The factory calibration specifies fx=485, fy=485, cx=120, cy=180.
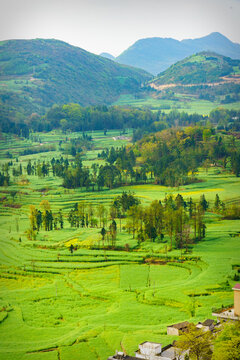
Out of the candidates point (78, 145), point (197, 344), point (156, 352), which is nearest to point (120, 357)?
point (156, 352)

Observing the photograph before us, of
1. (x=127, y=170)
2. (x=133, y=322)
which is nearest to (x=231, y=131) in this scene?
(x=127, y=170)

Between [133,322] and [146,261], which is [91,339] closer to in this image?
[133,322]

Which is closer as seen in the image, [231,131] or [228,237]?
[228,237]

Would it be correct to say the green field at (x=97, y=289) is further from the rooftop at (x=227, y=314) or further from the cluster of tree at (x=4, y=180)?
the cluster of tree at (x=4, y=180)

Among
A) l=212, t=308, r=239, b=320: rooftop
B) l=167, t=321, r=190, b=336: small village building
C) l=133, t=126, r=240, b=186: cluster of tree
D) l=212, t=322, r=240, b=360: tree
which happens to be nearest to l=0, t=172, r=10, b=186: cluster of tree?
l=133, t=126, r=240, b=186: cluster of tree

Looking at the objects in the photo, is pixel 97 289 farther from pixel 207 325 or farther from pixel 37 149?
pixel 37 149

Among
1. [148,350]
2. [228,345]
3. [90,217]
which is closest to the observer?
[228,345]
